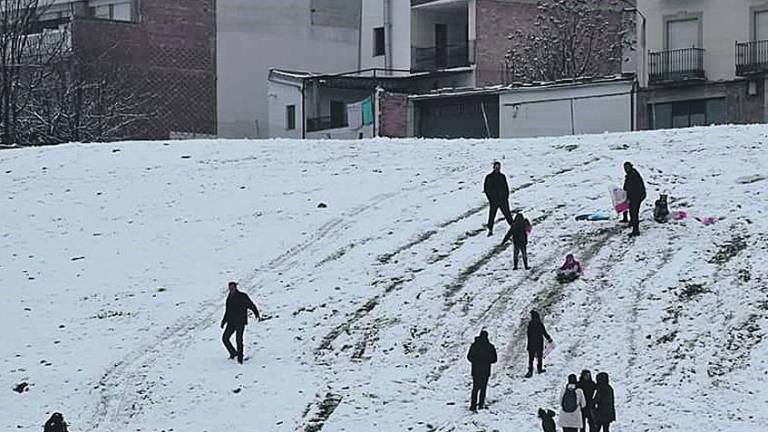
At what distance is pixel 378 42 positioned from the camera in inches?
2869

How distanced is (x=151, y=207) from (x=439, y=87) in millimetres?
27428

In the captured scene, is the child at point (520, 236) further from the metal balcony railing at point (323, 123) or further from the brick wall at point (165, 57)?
the brick wall at point (165, 57)

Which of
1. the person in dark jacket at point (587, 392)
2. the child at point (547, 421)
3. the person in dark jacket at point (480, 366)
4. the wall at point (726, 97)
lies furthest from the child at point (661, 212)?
the wall at point (726, 97)

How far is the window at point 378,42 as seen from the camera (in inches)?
2849

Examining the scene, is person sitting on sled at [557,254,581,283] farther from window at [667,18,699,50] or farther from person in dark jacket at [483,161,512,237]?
window at [667,18,699,50]

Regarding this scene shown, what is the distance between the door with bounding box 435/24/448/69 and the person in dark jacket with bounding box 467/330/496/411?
4383cm

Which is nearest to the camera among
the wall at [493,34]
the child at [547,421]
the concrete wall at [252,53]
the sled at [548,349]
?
the child at [547,421]

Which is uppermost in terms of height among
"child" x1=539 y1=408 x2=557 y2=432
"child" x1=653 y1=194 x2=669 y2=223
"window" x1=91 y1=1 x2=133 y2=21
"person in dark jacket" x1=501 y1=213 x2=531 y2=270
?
"window" x1=91 y1=1 x2=133 y2=21

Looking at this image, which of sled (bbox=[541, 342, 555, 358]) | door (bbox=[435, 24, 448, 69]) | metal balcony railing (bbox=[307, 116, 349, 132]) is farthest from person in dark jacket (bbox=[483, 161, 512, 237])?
door (bbox=[435, 24, 448, 69])

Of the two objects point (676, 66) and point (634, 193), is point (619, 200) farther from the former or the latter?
point (676, 66)

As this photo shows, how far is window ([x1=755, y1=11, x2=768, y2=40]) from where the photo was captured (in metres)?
55.6

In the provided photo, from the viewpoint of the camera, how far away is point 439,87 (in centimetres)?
6731

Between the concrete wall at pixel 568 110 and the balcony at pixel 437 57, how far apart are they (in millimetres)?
11187

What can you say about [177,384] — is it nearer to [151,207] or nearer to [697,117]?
[151,207]
